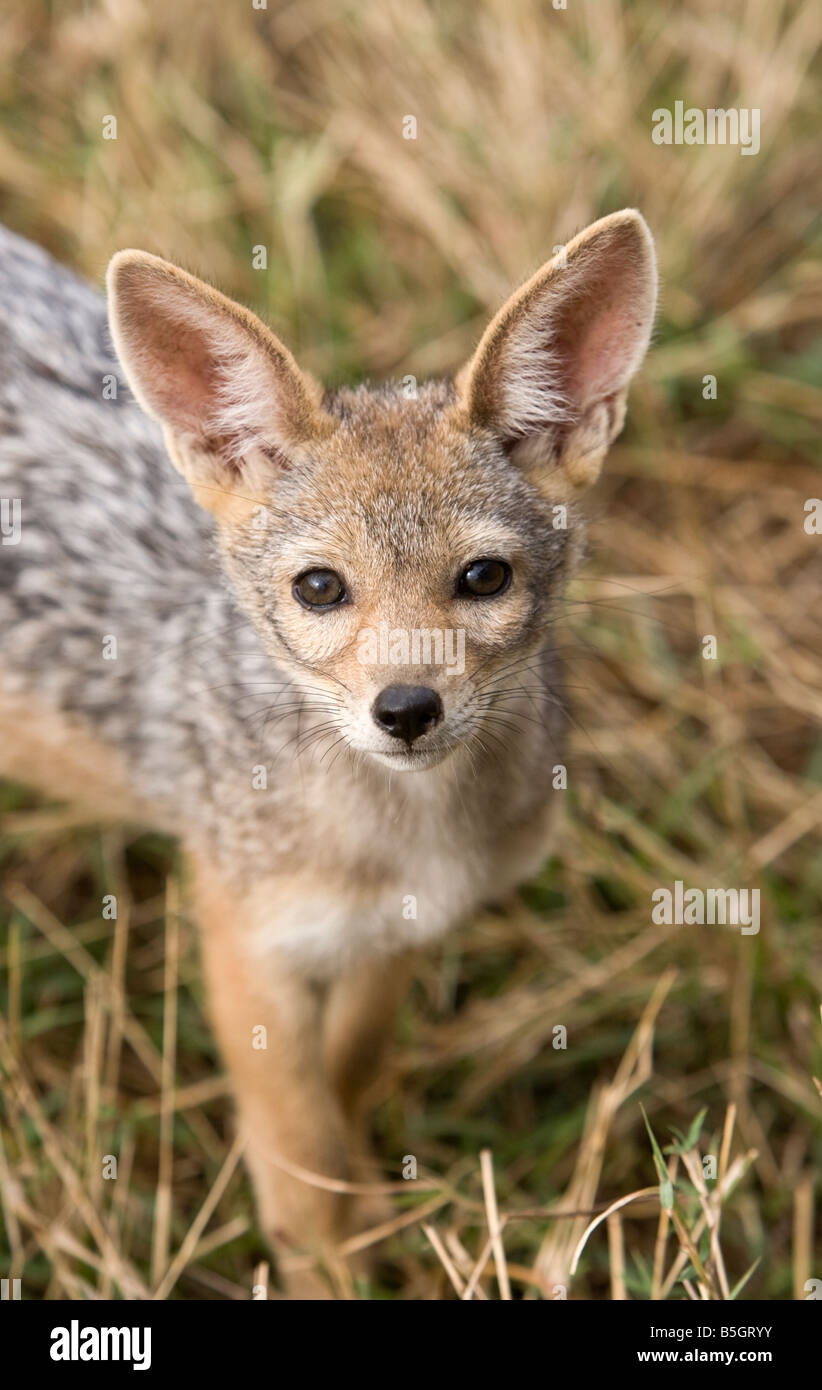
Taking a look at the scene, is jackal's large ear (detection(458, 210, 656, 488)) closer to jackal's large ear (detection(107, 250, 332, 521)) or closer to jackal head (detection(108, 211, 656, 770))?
jackal head (detection(108, 211, 656, 770))

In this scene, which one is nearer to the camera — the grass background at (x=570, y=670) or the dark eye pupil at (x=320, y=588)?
the dark eye pupil at (x=320, y=588)

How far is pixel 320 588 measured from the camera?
3158 mm

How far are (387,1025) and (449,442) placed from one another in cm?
193

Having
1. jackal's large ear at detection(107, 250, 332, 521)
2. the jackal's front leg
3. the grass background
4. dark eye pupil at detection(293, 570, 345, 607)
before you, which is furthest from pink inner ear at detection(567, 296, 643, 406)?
the jackal's front leg

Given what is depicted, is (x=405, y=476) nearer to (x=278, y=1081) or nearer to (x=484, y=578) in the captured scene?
(x=484, y=578)

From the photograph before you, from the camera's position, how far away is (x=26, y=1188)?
13.2 feet

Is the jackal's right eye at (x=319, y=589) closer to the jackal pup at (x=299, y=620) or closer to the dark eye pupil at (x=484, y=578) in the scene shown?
the jackal pup at (x=299, y=620)

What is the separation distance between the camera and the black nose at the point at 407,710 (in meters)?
2.90

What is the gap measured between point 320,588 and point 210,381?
0.55 meters

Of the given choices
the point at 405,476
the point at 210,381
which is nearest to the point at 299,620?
the point at 405,476

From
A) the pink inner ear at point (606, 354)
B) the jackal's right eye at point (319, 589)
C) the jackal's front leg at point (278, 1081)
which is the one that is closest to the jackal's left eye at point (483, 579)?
the jackal's right eye at point (319, 589)

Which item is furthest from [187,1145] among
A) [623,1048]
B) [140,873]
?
[623,1048]

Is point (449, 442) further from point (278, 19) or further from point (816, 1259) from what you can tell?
point (278, 19)

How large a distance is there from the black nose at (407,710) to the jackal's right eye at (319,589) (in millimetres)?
312
